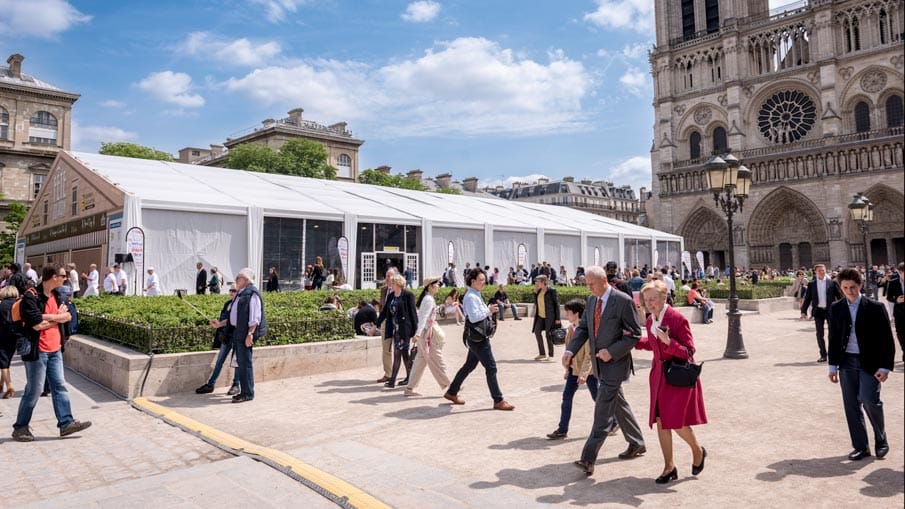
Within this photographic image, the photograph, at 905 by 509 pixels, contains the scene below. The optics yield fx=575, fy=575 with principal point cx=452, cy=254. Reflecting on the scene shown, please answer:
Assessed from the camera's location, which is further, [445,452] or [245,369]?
[245,369]

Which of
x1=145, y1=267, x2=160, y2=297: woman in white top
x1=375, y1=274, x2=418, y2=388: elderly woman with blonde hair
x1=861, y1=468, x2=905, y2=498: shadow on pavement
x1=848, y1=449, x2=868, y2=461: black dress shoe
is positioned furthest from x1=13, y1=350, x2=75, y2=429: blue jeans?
x1=145, y1=267, x2=160, y2=297: woman in white top

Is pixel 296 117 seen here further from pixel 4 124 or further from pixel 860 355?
pixel 860 355

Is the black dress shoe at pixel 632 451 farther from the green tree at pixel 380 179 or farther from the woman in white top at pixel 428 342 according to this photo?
the green tree at pixel 380 179

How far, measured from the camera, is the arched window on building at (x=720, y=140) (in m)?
53.2

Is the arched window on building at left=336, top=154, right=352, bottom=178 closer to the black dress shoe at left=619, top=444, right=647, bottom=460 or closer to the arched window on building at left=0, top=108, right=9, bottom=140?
the arched window on building at left=0, top=108, right=9, bottom=140

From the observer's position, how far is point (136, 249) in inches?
639

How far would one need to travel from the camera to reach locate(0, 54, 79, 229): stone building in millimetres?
45688

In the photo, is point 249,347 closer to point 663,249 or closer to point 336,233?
point 336,233

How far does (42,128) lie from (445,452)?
182ft

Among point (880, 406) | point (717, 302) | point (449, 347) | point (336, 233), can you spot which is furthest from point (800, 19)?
point (880, 406)

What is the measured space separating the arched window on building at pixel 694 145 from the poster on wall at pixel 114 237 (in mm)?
50935

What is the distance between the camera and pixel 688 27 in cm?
5669

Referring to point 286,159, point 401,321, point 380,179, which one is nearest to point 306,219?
point 401,321

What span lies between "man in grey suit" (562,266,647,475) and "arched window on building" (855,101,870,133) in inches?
2058
